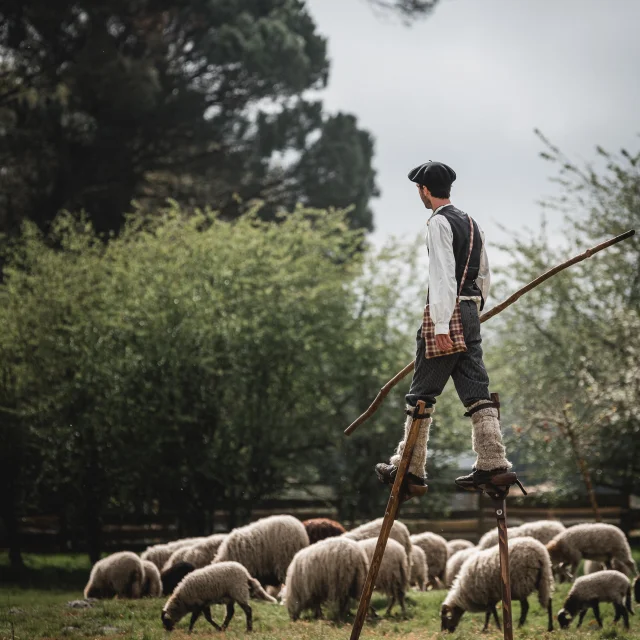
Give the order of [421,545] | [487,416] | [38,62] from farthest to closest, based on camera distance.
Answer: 1. [38,62]
2. [421,545]
3. [487,416]

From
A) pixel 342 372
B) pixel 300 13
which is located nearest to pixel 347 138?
pixel 300 13

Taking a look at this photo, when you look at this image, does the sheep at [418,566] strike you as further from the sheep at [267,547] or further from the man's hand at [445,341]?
the man's hand at [445,341]

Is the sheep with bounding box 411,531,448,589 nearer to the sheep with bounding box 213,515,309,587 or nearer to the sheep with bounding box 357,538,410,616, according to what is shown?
the sheep with bounding box 213,515,309,587

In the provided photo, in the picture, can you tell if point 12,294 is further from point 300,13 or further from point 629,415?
point 300,13

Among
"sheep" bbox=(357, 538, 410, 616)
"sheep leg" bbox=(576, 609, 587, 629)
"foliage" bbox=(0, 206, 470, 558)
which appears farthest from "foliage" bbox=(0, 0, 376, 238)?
"sheep leg" bbox=(576, 609, 587, 629)

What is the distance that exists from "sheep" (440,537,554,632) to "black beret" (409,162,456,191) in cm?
425

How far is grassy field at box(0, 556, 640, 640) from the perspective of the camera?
27.6 ft

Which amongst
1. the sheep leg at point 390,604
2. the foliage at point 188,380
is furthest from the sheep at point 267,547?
the foliage at point 188,380

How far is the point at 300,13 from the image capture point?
35.7 metres

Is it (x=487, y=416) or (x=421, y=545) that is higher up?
(x=487, y=416)

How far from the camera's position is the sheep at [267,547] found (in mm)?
11719

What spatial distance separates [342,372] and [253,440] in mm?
2839

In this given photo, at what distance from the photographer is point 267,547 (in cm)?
1185

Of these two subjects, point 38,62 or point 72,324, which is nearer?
point 72,324
